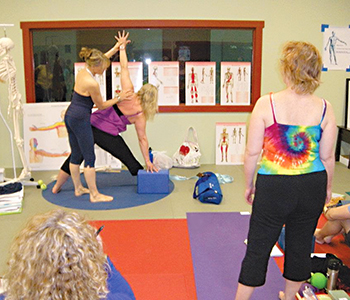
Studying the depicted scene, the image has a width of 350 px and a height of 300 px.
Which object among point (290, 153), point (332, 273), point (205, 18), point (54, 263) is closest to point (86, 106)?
point (205, 18)

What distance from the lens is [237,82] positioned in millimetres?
5832

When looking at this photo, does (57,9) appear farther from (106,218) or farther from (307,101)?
(307,101)

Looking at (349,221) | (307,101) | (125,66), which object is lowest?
(349,221)

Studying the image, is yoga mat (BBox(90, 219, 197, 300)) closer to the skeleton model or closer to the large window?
the skeleton model

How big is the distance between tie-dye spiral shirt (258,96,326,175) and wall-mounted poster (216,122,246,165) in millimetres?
3782

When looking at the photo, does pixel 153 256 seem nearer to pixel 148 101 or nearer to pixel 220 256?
pixel 220 256

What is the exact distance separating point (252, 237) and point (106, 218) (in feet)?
6.49

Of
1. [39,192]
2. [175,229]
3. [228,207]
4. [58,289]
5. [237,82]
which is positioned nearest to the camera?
[58,289]

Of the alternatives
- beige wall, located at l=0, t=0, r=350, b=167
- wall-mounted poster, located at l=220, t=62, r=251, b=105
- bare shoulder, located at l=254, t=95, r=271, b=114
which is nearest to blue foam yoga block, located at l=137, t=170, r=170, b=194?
beige wall, located at l=0, t=0, r=350, b=167

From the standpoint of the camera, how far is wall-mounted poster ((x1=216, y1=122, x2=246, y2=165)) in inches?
230

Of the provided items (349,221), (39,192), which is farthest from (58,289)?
(39,192)

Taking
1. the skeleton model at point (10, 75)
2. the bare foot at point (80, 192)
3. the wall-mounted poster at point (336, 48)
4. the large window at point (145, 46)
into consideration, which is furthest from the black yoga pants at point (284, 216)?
the wall-mounted poster at point (336, 48)

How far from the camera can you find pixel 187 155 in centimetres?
563

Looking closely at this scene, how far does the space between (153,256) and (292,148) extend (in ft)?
4.96
